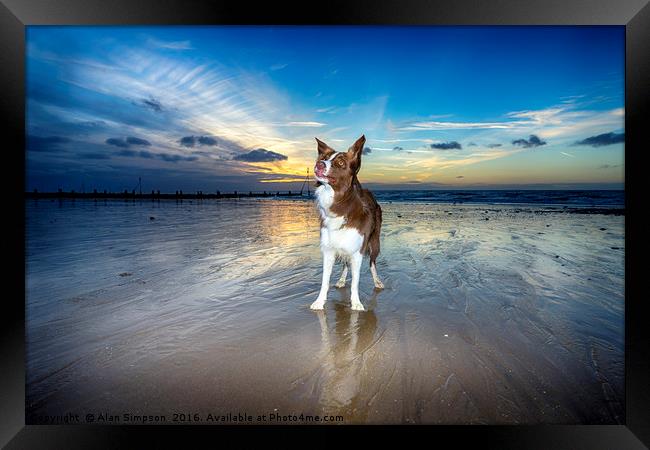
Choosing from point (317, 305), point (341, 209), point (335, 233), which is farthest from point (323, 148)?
point (317, 305)

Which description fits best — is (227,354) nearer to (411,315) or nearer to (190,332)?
(190,332)

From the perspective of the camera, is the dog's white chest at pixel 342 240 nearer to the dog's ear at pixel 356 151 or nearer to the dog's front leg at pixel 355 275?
the dog's front leg at pixel 355 275

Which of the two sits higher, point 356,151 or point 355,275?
point 356,151

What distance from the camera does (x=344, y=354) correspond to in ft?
8.36

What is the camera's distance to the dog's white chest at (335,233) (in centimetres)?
328

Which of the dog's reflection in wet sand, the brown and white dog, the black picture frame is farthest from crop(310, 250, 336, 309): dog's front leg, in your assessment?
the black picture frame

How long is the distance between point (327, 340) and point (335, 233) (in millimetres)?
1101

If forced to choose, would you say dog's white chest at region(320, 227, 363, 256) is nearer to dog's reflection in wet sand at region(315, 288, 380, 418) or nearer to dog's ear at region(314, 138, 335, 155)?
dog's reflection in wet sand at region(315, 288, 380, 418)

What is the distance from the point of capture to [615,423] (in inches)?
85.7

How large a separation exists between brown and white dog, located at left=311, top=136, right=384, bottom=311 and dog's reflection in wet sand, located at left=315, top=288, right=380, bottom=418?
0.71 feet
